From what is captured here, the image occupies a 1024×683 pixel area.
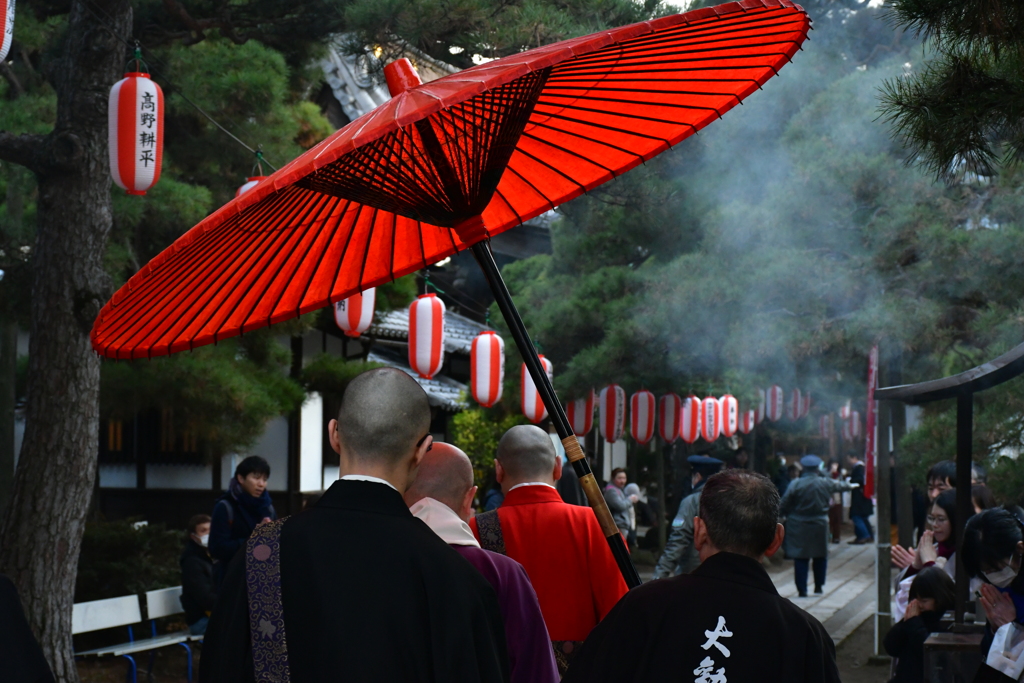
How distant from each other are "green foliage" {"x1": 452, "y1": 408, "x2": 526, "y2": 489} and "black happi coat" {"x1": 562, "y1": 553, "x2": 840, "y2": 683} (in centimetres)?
1201

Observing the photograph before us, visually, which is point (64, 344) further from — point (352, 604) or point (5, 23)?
point (352, 604)

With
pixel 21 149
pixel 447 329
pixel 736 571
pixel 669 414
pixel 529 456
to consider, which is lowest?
pixel 669 414

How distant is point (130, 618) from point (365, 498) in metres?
6.77

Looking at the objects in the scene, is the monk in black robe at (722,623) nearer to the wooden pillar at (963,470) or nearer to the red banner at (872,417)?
the wooden pillar at (963,470)

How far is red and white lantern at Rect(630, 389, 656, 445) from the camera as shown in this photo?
46.9 ft

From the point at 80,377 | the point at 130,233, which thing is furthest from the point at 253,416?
the point at 80,377

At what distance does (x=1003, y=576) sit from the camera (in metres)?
4.11

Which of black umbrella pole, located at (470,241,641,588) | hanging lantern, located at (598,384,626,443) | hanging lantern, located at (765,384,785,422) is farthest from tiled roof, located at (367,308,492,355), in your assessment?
black umbrella pole, located at (470,241,641,588)

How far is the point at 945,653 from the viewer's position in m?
4.64

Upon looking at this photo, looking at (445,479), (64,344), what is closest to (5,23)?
(64,344)

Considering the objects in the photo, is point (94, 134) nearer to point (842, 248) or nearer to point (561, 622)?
point (561, 622)

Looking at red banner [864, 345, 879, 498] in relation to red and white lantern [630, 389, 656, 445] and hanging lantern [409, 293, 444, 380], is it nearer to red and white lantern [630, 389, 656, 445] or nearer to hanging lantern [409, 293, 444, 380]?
red and white lantern [630, 389, 656, 445]

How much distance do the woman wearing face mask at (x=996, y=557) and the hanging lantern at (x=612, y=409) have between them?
31.8ft

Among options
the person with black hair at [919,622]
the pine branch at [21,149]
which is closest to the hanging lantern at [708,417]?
the person with black hair at [919,622]
